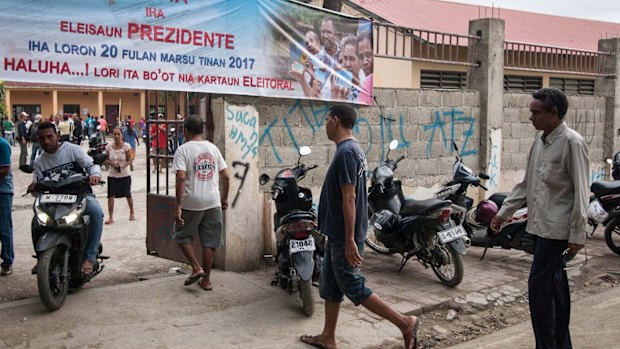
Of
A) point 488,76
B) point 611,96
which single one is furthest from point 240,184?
point 611,96

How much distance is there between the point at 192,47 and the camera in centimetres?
599

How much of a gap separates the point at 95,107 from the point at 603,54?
3879 centimetres

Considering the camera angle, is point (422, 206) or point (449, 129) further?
point (449, 129)

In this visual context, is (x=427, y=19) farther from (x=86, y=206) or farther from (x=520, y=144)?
(x=86, y=206)

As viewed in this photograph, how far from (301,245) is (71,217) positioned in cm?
193

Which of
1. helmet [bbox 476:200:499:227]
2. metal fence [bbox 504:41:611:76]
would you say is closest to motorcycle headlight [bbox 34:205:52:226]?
helmet [bbox 476:200:499:227]

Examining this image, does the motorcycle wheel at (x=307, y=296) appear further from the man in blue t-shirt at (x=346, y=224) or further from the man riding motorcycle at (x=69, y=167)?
the man riding motorcycle at (x=69, y=167)

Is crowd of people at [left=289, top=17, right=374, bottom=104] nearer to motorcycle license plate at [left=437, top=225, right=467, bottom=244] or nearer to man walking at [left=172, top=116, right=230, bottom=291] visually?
man walking at [left=172, top=116, right=230, bottom=291]

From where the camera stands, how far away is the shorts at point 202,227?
5.67 m

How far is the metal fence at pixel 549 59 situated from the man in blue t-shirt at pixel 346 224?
640cm

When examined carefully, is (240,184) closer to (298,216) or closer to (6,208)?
(298,216)

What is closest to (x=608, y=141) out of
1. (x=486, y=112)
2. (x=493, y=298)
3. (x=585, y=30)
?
(x=486, y=112)

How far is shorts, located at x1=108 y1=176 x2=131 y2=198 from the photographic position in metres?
9.83

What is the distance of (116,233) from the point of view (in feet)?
29.6
